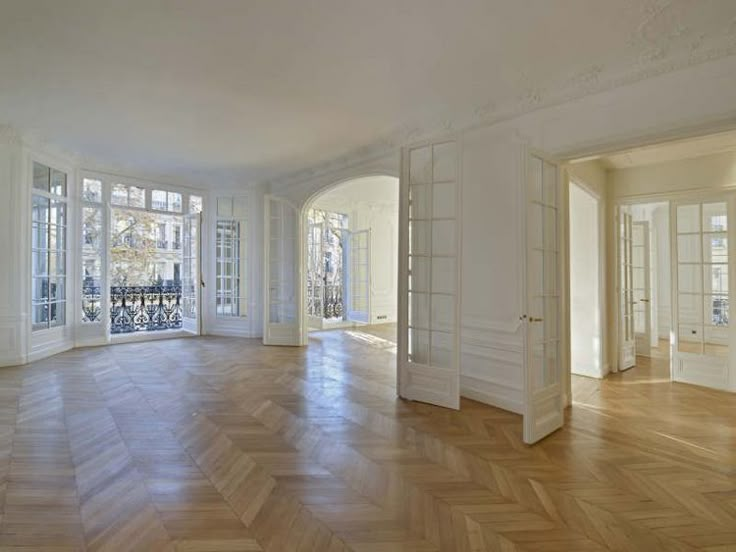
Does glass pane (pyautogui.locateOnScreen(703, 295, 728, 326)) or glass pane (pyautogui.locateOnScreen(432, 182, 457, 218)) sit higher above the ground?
glass pane (pyautogui.locateOnScreen(432, 182, 457, 218))

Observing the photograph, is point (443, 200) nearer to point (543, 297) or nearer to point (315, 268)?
point (543, 297)

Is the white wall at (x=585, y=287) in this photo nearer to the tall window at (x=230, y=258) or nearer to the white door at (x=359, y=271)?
the white door at (x=359, y=271)

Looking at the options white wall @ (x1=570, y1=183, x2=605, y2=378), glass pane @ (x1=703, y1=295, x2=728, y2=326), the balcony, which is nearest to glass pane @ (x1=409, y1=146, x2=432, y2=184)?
white wall @ (x1=570, y1=183, x2=605, y2=378)

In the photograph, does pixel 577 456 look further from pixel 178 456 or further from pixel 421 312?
pixel 178 456

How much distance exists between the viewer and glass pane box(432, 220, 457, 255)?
4078 mm

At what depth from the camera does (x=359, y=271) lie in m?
9.58

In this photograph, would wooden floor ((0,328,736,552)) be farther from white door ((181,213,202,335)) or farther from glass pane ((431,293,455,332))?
white door ((181,213,202,335))

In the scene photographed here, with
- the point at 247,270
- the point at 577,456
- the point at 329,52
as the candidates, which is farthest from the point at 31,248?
the point at 577,456

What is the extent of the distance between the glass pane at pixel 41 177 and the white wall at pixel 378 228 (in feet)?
15.6

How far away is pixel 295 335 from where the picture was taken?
6711 millimetres

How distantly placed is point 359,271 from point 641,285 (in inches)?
220

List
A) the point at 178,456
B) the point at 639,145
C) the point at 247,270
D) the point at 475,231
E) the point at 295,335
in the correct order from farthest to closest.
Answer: the point at 247,270
the point at 295,335
the point at 475,231
the point at 639,145
the point at 178,456

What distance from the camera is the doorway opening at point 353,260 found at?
9281 millimetres

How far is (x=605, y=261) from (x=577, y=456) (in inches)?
131
